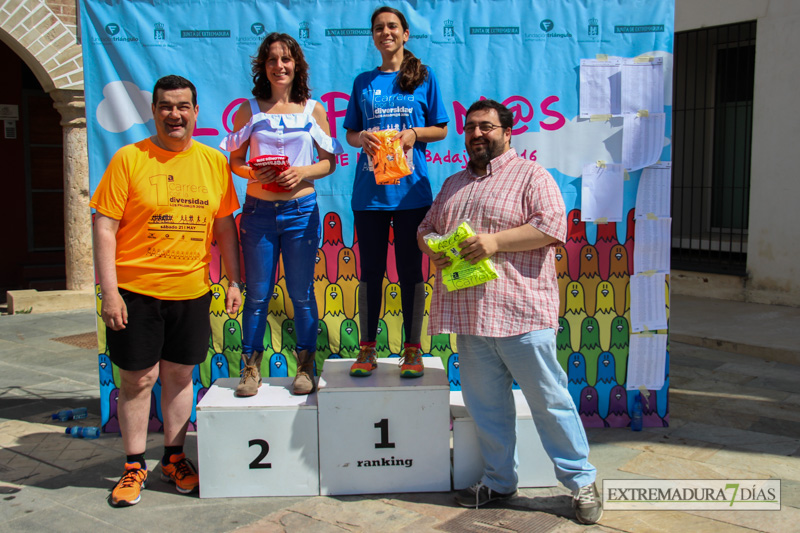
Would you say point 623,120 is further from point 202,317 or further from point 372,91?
point 202,317

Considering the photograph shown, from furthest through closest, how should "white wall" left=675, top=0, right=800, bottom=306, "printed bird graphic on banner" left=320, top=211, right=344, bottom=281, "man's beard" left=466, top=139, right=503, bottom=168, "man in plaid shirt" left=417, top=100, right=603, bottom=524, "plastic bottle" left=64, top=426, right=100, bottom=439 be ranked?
"white wall" left=675, top=0, right=800, bottom=306, "printed bird graphic on banner" left=320, top=211, right=344, bottom=281, "plastic bottle" left=64, top=426, right=100, bottom=439, "man's beard" left=466, top=139, right=503, bottom=168, "man in plaid shirt" left=417, top=100, right=603, bottom=524

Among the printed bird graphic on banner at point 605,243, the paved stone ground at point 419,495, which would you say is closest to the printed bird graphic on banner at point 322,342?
the paved stone ground at point 419,495

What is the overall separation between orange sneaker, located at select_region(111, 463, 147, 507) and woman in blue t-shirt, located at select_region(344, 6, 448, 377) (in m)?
1.18

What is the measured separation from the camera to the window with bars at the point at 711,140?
892 cm

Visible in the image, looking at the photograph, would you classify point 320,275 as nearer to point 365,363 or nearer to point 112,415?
point 365,363

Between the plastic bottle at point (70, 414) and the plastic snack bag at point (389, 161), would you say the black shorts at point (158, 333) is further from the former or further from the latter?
the plastic bottle at point (70, 414)

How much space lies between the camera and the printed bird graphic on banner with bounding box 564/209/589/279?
4.52 meters

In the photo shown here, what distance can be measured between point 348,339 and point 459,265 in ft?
5.80

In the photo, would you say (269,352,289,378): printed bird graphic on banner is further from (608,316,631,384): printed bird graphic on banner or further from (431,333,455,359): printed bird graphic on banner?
(608,316,631,384): printed bird graphic on banner

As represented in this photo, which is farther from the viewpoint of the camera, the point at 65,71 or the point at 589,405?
the point at 65,71

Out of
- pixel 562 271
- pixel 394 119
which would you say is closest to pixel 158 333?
pixel 394 119

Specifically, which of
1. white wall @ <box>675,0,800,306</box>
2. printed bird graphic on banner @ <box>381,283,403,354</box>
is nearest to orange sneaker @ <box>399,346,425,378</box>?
printed bird graphic on banner @ <box>381,283,403,354</box>

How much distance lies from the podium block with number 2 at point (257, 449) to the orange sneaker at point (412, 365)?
52 centimetres

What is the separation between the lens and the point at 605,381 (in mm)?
4566
